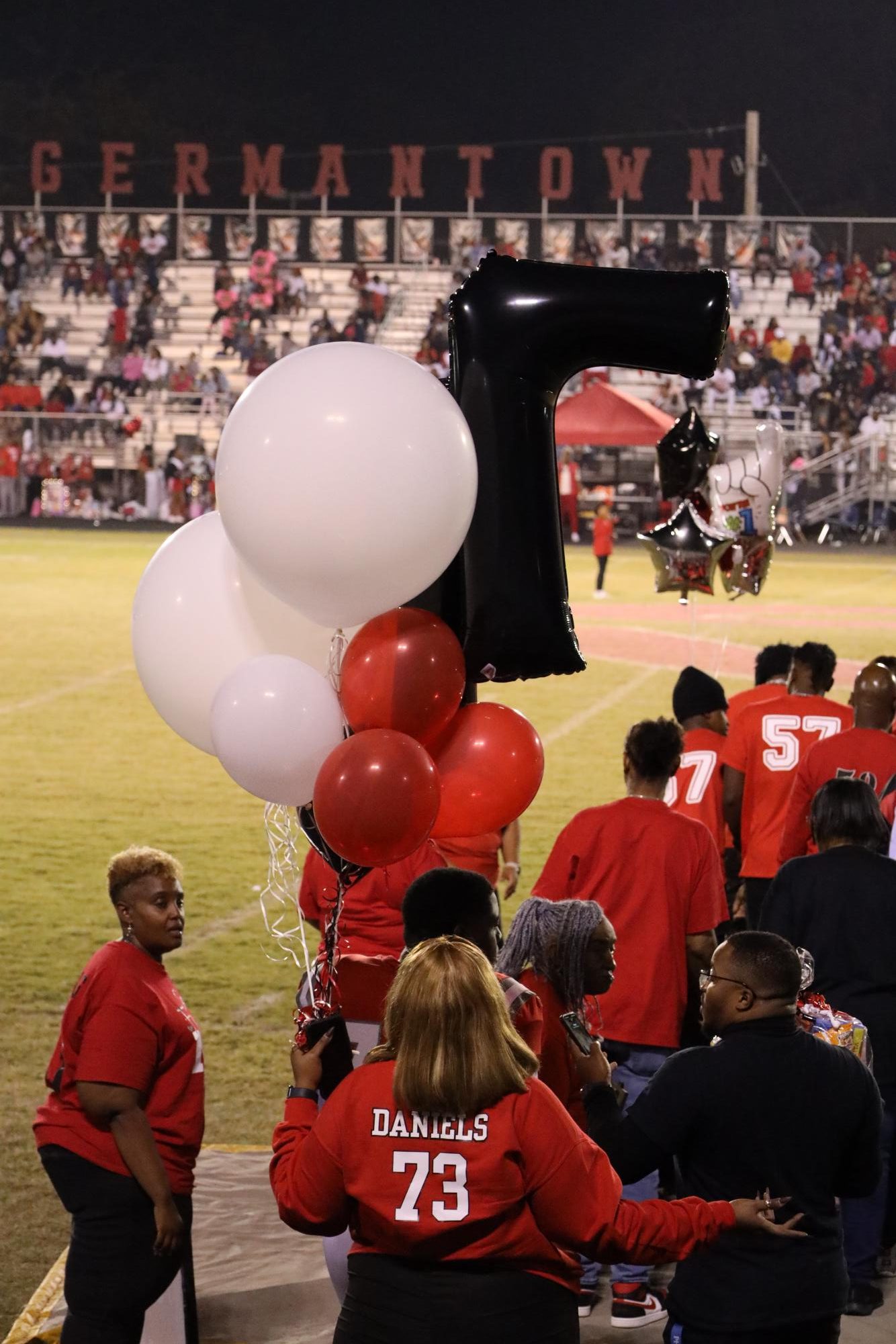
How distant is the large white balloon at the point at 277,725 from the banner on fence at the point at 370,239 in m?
38.8

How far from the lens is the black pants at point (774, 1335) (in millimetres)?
3143

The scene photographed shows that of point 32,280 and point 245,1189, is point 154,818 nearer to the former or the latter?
point 245,1189

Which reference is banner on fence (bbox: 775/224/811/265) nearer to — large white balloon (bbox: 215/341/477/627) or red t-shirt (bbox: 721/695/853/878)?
red t-shirt (bbox: 721/695/853/878)

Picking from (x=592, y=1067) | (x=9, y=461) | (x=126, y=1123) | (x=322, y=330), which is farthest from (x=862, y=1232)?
(x=322, y=330)

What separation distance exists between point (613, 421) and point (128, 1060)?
872 inches

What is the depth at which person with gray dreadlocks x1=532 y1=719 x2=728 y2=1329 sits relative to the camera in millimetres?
4711

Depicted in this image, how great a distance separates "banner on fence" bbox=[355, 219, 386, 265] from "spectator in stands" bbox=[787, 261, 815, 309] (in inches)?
A: 393

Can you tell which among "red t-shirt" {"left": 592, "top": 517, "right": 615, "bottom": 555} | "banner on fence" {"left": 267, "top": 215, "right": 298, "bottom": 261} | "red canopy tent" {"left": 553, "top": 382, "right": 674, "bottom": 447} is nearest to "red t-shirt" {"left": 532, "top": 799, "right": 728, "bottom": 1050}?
"red t-shirt" {"left": 592, "top": 517, "right": 615, "bottom": 555}

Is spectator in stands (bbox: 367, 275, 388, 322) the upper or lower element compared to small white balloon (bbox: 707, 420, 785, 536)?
upper

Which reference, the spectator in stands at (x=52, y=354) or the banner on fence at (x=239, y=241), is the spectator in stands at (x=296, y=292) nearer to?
the banner on fence at (x=239, y=241)

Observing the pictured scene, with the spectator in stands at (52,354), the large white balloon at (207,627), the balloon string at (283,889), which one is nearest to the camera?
the large white balloon at (207,627)

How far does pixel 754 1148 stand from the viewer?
3.13m

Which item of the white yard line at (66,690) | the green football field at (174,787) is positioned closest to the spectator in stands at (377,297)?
the green football field at (174,787)

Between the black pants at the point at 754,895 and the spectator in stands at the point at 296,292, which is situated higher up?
the spectator in stands at the point at 296,292
